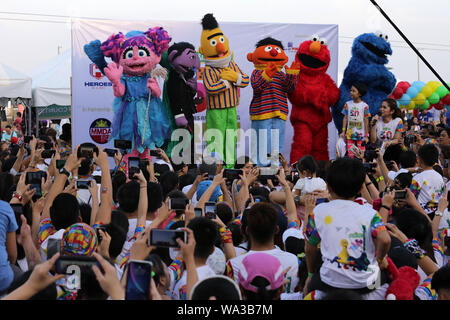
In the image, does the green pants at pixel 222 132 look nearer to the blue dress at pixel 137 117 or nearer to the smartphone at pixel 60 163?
the blue dress at pixel 137 117

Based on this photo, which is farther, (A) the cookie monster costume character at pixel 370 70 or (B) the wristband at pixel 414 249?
(A) the cookie monster costume character at pixel 370 70

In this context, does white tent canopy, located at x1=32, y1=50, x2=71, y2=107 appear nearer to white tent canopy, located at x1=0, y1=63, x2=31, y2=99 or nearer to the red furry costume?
white tent canopy, located at x1=0, y1=63, x2=31, y2=99

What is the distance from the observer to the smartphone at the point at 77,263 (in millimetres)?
1711

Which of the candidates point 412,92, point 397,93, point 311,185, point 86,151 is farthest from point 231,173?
point 412,92

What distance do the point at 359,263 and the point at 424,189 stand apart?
244 centimetres

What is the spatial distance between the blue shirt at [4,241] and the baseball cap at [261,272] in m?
1.21

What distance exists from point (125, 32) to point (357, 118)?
166 inches

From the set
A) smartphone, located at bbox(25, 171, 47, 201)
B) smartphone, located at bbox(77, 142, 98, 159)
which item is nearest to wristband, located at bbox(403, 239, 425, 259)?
smartphone, located at bbox(77, 142, 98, 159)

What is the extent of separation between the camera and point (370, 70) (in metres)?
8.66

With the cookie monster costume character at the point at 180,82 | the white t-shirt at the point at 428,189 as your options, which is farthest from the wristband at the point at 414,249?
the cookie monster costume character at the point at 180,82

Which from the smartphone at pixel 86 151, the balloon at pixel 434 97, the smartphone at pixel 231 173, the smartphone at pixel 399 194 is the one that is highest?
the balloon at pixel 434 97

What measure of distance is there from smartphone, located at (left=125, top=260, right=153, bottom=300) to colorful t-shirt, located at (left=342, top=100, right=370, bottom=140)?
7.02m

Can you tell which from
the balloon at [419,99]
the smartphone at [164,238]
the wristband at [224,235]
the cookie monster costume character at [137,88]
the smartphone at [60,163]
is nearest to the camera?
the smartphone at [164,238]

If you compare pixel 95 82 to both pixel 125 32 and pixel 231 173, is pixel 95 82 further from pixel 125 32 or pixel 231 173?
pixel 231 173
